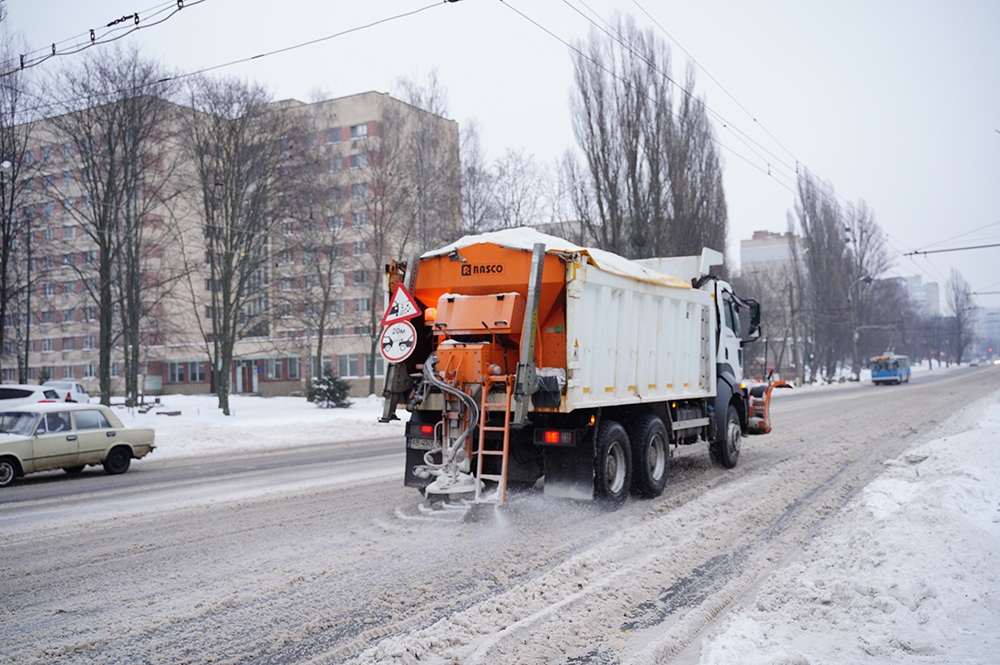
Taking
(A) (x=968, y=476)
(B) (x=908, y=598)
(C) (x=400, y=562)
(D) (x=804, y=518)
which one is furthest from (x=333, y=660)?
(A) (x=968, y=476)

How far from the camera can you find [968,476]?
990 cm

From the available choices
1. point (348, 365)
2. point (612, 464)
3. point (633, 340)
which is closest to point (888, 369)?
point (348, 365)

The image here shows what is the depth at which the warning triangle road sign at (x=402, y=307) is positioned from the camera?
30.3 feet

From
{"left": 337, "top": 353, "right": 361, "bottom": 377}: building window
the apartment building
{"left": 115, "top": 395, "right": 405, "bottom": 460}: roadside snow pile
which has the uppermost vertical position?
the apartment building

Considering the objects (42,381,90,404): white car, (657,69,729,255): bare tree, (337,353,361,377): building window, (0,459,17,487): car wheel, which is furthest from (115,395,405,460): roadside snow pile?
(337,353,361,377): building window

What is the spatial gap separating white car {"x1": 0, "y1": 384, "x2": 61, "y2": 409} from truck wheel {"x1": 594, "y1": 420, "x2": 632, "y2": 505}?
1769 centimetres

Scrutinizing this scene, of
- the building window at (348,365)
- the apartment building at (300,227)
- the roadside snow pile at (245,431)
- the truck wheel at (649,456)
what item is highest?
the apartment building at (300,227)

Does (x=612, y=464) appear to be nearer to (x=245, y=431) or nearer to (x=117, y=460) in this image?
(x=117, y=460)

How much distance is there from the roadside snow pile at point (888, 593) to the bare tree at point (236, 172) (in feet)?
84.5

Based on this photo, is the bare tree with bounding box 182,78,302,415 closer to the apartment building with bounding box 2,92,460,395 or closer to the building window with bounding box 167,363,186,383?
the apartment building with bounding box 2,92,460,395

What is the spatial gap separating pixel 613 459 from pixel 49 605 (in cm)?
607

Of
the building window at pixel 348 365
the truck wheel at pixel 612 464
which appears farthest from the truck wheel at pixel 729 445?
the building window at pixel 348 365

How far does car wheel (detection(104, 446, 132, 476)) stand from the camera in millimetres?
14320

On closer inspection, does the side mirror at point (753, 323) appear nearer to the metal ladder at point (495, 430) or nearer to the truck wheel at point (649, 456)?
the truck wheel at point (649, 456)
